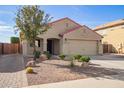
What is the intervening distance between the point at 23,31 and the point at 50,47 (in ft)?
48.4

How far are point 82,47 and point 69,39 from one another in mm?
2216

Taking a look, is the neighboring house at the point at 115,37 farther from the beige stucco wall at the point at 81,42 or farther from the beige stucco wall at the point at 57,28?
the beige stucco wall at the point at 57,28

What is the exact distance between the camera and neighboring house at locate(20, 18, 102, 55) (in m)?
29.2

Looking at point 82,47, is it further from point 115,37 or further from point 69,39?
point 115,37

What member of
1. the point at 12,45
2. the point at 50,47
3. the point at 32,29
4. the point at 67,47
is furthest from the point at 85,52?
the point at 32,29

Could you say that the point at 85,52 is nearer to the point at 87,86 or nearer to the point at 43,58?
the point at 43,58

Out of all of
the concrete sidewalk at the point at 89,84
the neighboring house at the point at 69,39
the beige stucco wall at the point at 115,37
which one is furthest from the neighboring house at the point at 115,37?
the concrete sidewalk at the point at 89,84

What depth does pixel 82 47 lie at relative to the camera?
30484 millimetres

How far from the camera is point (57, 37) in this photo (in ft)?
98.6

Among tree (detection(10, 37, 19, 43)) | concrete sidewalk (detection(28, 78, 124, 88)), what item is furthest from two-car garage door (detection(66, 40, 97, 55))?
concrete sidewalk (detection(28, 78, 124, 88))

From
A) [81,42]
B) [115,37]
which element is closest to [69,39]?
[81,42]

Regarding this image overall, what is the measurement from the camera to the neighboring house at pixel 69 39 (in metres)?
29.2
